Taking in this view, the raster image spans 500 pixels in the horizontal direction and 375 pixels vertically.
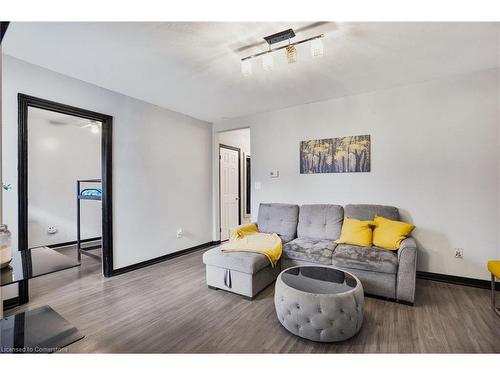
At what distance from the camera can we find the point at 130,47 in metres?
2.06

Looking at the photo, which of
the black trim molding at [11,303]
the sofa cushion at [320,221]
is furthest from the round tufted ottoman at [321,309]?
the black trim molding at [11,303]

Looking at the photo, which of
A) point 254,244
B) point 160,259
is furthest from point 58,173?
point 254,244

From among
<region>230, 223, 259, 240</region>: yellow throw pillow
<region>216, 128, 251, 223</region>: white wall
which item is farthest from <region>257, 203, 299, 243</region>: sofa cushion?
<region>216, 128, 251, 223</region>: white wall

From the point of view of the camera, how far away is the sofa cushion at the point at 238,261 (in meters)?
2.38

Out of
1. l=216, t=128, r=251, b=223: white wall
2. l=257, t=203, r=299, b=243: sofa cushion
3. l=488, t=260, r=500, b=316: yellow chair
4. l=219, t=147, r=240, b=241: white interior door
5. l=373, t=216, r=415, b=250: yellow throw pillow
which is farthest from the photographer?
l=216, t=128, r=251, b=223: white wall

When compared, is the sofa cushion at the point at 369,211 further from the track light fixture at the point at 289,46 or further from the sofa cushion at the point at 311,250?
the track light fixture at the point at 289,46

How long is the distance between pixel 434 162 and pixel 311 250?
1.82 meters

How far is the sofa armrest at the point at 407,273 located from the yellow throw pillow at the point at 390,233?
24cm

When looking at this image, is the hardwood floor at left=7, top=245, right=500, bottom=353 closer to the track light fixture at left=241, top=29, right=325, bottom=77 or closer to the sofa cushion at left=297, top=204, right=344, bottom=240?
the sofa cushion at left=297, top=204, right=344, bottom=240

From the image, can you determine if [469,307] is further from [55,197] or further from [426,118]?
[55,197]

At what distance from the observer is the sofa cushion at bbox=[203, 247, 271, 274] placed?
2.38 m

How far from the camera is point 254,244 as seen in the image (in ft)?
9.05

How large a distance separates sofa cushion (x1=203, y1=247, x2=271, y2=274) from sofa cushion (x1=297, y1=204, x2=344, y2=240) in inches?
34.5
